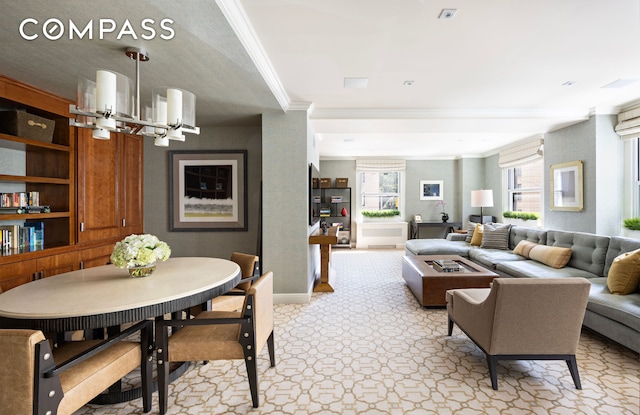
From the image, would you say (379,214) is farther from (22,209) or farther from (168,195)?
(22,209)

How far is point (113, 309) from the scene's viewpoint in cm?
159

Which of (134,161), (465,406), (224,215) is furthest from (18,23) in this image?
(465,406)

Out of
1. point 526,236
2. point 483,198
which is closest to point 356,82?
point 526,236

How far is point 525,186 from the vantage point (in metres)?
6.39

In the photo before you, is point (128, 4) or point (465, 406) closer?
point (128, 4)

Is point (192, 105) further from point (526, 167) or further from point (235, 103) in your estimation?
point (526, 167)

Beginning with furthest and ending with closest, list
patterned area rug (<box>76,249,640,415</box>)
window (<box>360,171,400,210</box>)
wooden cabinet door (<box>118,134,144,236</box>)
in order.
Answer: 1. window (<box>360,171,400,210</box>)
2. wooden cabinet door (<box>118,134,144,236</box>)
3. patterned area rug (<box>76,249,640,415</box>)

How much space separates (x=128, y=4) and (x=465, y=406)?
3.03 metres

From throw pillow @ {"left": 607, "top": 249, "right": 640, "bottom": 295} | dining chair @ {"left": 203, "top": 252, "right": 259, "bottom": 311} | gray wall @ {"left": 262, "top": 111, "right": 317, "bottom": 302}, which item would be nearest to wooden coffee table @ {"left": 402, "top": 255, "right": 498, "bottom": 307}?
throw pillow @ {"left": 607, "top": 249, "right": 640, "bottom": 295}

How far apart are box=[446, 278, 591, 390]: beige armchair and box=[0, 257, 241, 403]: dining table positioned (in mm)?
1782

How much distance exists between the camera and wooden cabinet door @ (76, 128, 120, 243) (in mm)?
3289

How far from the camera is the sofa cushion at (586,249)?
3529mm

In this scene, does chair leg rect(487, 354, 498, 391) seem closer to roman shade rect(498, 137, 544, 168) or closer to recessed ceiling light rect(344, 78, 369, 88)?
recessed ceiling light rect(344, 78, 369, 88)

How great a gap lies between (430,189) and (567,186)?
3.99 metres
